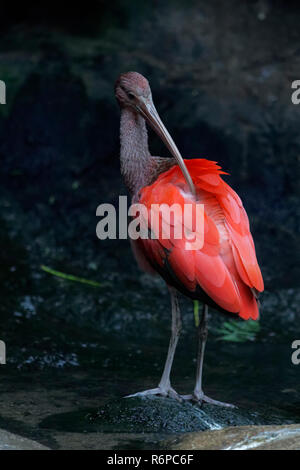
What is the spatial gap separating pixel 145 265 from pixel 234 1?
4.56 metres

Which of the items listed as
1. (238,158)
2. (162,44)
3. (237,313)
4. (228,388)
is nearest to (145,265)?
(237,313)

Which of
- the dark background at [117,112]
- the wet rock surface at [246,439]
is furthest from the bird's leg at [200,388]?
the dark background at [117,112]

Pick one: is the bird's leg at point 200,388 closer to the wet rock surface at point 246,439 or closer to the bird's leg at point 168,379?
the bird's leg at point 168,379

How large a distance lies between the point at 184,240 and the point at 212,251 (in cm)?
18

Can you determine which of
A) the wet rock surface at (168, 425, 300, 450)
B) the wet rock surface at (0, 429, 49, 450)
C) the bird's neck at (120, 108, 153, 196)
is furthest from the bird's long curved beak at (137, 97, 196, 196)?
the wet rock surface at (0, 429, 49, 450)

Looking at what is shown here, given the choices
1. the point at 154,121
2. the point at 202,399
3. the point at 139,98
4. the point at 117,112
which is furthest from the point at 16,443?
the point at 117,112

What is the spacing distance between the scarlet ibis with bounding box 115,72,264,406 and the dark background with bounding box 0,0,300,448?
7.82 ft

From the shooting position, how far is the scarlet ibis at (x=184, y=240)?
15.0ft

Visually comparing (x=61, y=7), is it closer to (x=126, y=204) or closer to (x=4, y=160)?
(x=4, y=160)

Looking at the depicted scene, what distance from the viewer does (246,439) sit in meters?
3.86

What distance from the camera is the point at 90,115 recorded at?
8602 mm

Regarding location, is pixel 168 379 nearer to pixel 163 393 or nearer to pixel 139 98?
pixel 163 393

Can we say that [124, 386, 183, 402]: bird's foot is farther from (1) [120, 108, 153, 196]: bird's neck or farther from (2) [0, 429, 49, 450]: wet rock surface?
(1) [120, 108, 153, 196]: bird's neck
